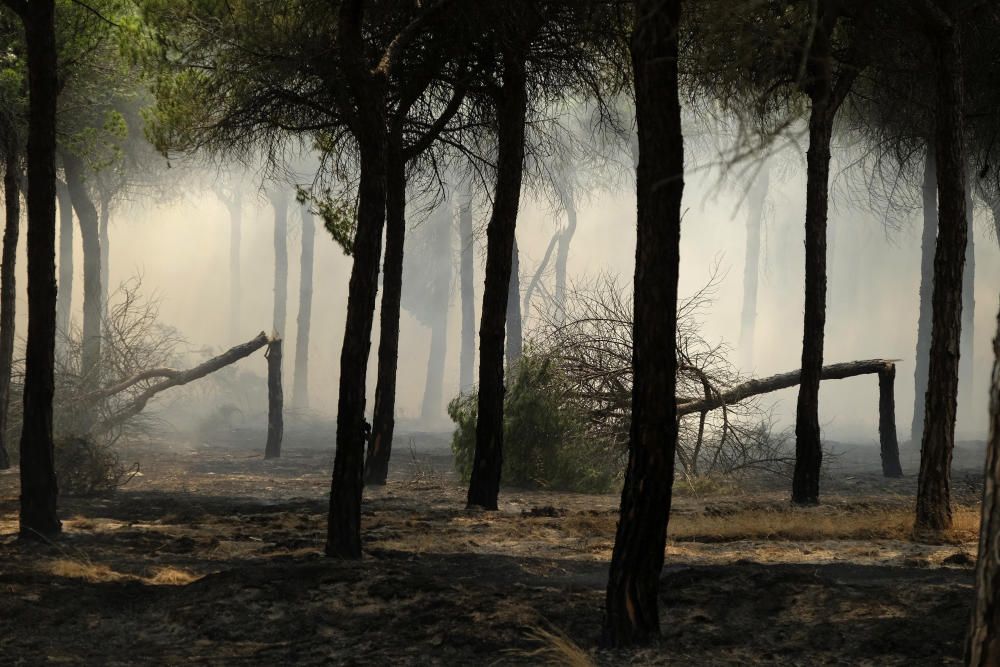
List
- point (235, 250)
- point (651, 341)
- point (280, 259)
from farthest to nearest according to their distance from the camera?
1. point (235, 250)
2. point (280, 259)
3. point (651, 341)

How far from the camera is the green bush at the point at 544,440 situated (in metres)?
15.3

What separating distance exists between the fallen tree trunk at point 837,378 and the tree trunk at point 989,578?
12174mm

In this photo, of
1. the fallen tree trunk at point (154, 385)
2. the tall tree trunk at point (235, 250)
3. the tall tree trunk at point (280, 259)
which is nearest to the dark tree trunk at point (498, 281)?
the fallen tree trunk at point (154, 385)

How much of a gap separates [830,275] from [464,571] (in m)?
72.2

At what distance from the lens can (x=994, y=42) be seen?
12.8 meters

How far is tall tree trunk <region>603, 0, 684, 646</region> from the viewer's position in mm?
5922

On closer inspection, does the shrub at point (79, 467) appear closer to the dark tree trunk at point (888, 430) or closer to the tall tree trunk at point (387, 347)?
the tall tree trunk at point (387, 347)

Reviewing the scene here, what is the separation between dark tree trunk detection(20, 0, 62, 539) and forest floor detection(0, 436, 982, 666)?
0.61m

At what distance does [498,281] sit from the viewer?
11859 mm

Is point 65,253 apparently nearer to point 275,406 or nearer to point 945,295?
point 275,406

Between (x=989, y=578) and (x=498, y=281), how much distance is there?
28.7 ft

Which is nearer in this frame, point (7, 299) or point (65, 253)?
point (7, 299)

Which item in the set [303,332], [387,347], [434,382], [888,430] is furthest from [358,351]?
[434,382]

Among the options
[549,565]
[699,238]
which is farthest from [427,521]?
[699,238]
